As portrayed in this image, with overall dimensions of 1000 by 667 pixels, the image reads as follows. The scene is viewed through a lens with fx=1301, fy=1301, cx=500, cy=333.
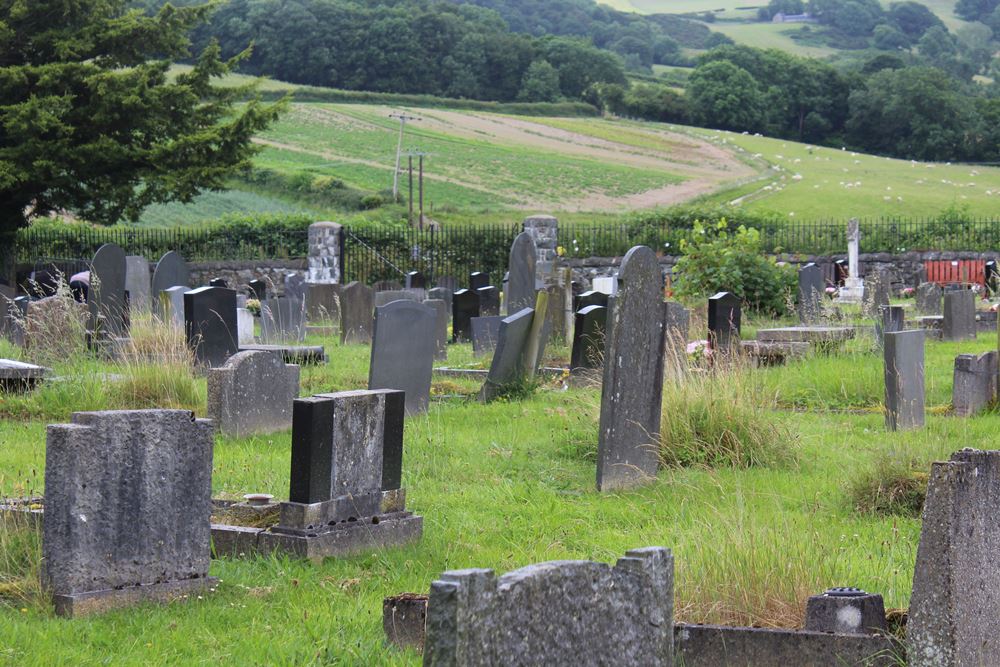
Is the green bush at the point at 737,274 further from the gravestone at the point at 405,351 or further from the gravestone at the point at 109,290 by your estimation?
the gravestone at the point at 405,351

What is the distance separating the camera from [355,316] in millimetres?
20719

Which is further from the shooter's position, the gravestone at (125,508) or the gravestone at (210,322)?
the gravestone at (210,322)

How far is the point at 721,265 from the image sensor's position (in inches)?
877

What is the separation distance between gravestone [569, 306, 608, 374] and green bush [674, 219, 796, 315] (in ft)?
25.7

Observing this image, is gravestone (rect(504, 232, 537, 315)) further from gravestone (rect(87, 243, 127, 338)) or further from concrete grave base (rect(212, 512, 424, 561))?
concrete grave base (rect(212, 512, 424, 561))

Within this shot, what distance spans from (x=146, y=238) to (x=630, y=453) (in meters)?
29.8

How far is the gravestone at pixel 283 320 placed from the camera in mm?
19562

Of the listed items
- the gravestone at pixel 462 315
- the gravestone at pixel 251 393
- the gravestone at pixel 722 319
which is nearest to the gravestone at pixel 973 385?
the gravestone at pixel 722 319

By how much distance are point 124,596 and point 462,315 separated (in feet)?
51.1

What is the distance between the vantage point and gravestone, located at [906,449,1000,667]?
4176mm

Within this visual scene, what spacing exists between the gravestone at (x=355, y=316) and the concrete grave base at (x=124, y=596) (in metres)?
14.6

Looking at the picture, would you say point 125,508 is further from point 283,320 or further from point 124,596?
point 283,320

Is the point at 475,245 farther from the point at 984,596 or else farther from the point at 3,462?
the point at 984,596

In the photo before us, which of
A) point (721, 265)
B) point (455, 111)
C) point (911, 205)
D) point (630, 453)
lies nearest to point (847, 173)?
point (911, 205)
